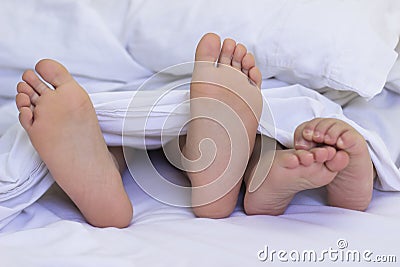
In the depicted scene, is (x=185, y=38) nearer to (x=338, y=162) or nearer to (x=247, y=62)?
(x=247, y=62)

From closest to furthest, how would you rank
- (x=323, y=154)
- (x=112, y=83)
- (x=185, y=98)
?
(x=323, y=154), (x=185, y=98), (x=112, y=83)

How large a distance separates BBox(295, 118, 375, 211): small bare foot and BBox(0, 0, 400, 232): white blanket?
50mm

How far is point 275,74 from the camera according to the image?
3.13ft

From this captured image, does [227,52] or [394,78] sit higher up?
[227,52]

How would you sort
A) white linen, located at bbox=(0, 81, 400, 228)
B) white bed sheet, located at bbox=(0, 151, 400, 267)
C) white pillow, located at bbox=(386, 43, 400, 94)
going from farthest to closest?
1. white pillow, located at bbox=(386, 43, 400, 94)
2. white linen, located at bbox=(0, 81, 400, 228)
3. white bed sheet, located at bbox=(0, 151, 400, 267)

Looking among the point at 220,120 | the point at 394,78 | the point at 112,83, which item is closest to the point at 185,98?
the point at 220,120

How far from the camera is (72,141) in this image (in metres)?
0.79

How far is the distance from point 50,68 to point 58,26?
0.16 m

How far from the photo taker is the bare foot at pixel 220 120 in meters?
0.82

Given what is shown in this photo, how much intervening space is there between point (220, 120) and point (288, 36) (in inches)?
7.4

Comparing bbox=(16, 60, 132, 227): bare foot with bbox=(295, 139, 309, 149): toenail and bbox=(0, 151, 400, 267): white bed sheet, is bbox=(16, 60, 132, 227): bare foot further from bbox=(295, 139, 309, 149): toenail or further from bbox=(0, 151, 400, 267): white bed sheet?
bbox=(295, 139, 309, 149): toenail

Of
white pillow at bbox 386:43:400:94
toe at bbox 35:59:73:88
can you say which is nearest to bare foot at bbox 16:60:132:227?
toe at bbox 35:59:73:88

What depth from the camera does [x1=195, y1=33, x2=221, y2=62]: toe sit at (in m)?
0.83

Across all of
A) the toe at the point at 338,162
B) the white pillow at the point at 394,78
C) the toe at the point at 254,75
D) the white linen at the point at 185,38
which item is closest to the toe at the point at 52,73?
the white linen at the point at 185,38
